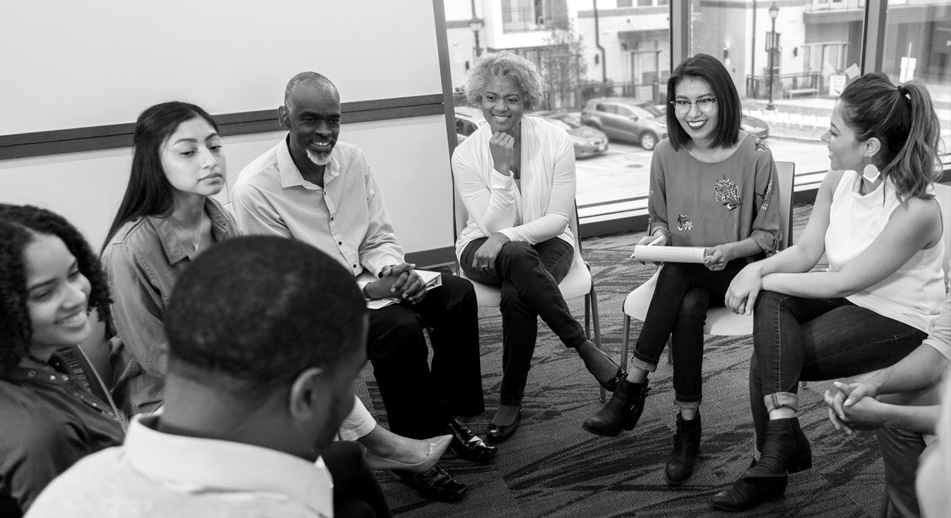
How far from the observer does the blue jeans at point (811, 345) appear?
6.63 feet

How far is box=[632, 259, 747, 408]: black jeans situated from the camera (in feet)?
7.70

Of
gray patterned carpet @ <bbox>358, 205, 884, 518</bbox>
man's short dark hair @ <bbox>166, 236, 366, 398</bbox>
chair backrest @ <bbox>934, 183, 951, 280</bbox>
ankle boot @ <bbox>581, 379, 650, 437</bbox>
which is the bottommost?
gray patterned carpet @ <bbox>358, 205, 884, 518</bbox>

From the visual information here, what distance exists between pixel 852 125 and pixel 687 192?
2.02 feet

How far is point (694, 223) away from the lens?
2633 millimetres

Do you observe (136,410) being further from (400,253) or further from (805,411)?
(805,411)

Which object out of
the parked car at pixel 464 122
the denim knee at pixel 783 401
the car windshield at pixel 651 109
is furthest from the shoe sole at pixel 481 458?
the car windshield at pixel 651 109

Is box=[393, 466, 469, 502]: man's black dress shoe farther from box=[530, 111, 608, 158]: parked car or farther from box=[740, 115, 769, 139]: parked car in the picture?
box=[740, 115, 769, 139]: parked car

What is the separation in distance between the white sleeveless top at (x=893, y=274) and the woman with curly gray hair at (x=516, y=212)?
33.8 inches

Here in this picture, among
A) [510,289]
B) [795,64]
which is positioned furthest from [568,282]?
[795,64]

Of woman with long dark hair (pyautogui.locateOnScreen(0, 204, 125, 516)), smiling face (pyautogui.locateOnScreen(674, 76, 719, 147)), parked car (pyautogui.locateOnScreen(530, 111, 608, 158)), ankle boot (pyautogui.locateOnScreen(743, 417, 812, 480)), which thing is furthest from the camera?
parked car (pyautogui.locateOnScreen(530, 111, 608, 158))

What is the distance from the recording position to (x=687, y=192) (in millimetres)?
2625

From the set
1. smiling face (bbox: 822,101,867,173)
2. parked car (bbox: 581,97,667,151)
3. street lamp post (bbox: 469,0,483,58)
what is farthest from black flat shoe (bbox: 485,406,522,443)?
parked car (bbox: 581,97,667,151)

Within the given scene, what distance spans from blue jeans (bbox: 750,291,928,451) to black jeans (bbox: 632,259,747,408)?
0.20 m

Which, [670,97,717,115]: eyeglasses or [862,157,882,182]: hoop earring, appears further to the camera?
[670,97,717,115]: eyeglasses
